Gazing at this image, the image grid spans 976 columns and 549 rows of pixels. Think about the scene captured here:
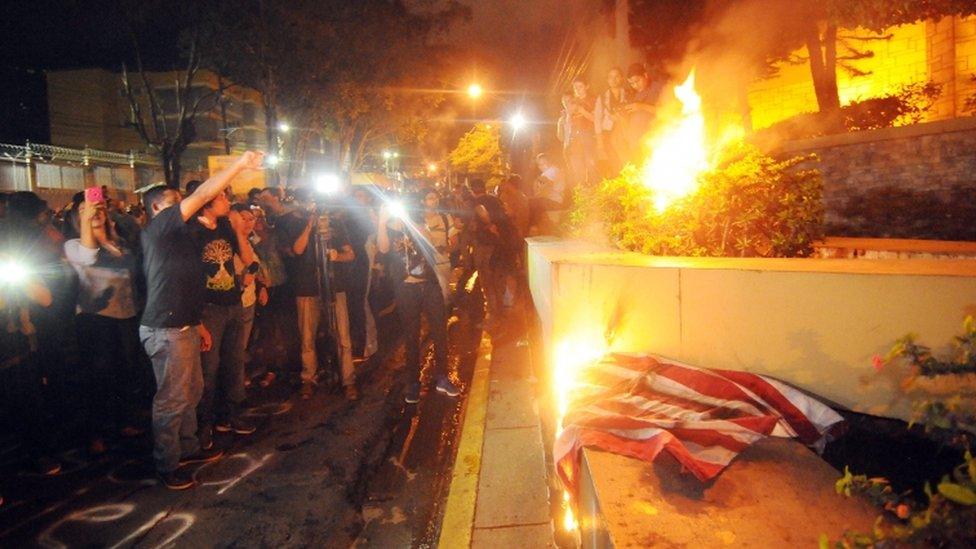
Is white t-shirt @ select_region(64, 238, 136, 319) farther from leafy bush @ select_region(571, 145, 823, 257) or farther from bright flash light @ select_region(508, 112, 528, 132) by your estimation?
bright flash light @ select_region(508, 112, 528, 132)

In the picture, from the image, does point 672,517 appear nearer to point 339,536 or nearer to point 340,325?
point 339,536

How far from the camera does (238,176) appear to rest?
5980mm

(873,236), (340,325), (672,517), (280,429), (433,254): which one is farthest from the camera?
(873,236)

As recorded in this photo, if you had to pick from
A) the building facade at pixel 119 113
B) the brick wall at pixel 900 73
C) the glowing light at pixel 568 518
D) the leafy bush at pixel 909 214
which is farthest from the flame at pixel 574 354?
the building facade at pixel 119 113

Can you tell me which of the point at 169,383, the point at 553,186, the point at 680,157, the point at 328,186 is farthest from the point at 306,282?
the point at 553,186

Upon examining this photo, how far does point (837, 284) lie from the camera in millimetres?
3131

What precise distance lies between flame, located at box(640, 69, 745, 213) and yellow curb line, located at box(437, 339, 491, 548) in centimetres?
278

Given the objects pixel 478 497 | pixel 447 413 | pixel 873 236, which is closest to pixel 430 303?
pixel 447 413

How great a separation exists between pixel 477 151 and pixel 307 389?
58293mm

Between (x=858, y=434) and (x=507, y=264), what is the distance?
21.9 ft

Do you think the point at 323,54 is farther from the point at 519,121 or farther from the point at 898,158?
the point at 898,158

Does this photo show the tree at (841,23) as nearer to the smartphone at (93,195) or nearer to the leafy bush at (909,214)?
the leafy bush at (909,214)

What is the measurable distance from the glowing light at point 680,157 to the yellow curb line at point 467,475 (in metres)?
2.78

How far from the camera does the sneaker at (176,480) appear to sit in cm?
435
